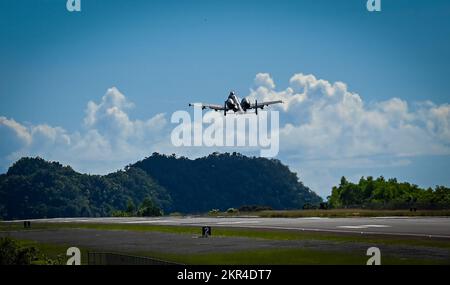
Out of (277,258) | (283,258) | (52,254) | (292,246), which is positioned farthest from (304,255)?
(52,254)

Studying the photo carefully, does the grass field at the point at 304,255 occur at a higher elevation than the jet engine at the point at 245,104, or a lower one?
lower

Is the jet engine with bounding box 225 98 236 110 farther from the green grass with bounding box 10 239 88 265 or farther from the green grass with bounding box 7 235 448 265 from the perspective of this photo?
the green grass with bounding box 7 235 448 265

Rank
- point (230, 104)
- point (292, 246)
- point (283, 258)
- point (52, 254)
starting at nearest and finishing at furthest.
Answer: point (283, 258) < point (292, 246) < point (52, 254) < point (230, 104)

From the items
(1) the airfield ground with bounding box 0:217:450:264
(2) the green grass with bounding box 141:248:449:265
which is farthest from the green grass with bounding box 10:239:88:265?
(2) the green grass with bounding box 141:248:449:265

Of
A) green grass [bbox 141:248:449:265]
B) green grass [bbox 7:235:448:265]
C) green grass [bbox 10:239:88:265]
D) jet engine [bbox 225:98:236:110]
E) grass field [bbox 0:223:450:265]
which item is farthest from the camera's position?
jet engine [bbox 225:98:236:110]

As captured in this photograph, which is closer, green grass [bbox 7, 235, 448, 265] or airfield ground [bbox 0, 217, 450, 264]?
green grass [bbox 7, 235, 448, 265]

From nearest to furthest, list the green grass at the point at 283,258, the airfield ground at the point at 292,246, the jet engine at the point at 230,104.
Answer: the green grass at the point at 283,258
the airfield ground at the point at 292,246
the jet engine at the point at 230,104

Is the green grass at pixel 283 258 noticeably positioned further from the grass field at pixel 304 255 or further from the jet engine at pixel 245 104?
the jet engine at pixel 245 104

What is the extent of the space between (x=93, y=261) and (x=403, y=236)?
34.4 m

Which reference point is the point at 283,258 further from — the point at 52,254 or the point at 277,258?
the point at 52,254

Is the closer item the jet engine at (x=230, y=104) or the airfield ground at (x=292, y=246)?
the airfield ground at (x=292, y=246)

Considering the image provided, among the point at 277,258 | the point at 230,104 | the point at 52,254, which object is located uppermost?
the point at 230,104

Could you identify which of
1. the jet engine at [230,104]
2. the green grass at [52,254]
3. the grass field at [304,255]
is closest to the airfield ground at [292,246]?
the grass field at [304,255]

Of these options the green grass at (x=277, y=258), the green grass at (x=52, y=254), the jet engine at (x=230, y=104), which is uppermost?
the jet engine at (x=230, y=104)
